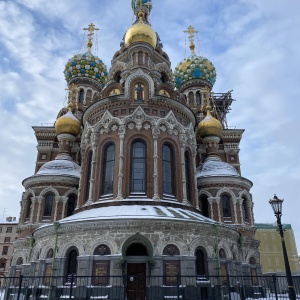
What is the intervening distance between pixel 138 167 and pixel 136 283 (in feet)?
20.9

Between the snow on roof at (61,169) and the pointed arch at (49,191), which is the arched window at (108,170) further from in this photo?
the pointed arch at (49,191)

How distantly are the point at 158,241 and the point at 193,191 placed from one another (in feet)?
19.5

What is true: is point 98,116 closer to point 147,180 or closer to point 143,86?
point 143,86

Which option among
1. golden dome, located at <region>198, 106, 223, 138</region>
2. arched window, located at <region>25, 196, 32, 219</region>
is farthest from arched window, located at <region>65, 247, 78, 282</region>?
golden dome, located at <region>198, 106, 223, 138</region>

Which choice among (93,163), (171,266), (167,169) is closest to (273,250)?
(167,169)

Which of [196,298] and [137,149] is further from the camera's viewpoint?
[137,149]

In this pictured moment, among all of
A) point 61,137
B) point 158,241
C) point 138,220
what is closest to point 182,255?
point 158,241

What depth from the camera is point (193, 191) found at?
20031mm

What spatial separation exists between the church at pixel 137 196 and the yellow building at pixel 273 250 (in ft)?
72.2

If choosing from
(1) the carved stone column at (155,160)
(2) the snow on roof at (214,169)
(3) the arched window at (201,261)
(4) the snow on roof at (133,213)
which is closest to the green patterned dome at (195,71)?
(2) the snow on roof at (214,169)

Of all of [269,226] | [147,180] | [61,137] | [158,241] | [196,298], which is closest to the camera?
[196,298]

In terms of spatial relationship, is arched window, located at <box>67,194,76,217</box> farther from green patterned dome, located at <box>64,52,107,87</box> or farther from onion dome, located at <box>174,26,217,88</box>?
onion dome, located at <box>174,26,217,88</box>

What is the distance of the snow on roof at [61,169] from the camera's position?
74.5 ft

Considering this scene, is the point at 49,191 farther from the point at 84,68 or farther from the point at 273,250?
the point at 273,250
